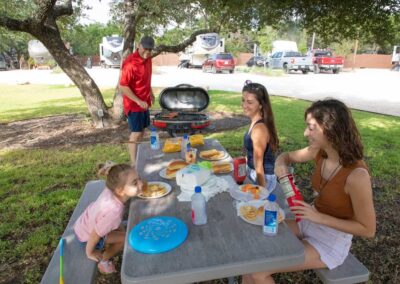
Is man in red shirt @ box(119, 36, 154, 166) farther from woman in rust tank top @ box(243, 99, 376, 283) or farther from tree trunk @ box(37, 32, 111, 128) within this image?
woman in rust tank top @ box(243, 99, 376, 283)

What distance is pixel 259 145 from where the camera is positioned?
283 cm

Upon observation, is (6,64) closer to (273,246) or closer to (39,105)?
(39,105)

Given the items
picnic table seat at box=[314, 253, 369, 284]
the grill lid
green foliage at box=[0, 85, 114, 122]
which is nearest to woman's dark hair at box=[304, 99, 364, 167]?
picnic table seat at box=[314, 253, 369, 284]

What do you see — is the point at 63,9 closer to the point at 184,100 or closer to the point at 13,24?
the point at 13,24

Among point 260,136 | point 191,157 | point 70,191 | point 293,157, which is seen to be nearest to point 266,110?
point 260,136

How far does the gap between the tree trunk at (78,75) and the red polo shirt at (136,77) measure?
2.72 metres

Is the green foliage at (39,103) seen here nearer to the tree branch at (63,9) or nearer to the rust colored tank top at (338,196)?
the tree branch at (63,9)

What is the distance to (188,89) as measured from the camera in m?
6.09

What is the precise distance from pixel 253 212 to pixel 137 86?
335 centimetres

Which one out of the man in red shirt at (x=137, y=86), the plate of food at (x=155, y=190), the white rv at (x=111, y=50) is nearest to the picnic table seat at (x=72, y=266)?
the plate of food at (x=155, y=190)

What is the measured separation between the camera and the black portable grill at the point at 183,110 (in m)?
5.63

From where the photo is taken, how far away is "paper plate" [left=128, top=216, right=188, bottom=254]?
1.68 meters

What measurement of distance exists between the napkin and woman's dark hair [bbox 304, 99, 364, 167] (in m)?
0.80

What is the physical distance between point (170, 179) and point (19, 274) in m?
1.56
